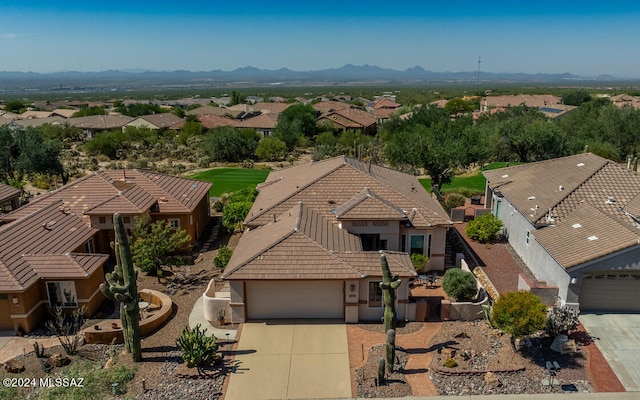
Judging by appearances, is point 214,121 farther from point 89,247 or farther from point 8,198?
point 89,247

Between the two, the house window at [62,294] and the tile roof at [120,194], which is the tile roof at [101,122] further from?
the house window at [62,294]

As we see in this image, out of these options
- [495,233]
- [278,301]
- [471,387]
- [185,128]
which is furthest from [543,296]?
[185,128]

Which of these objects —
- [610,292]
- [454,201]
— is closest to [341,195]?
[610,292]

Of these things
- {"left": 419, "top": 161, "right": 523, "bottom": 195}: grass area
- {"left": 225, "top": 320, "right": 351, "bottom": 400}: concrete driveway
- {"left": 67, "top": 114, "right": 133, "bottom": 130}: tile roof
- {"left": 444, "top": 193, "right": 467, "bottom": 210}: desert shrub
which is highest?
{"left": 67, "top": 114, "right": 133, "bottom": 130}: tile roof

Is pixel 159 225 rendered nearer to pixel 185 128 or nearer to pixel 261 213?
pixel 261 213

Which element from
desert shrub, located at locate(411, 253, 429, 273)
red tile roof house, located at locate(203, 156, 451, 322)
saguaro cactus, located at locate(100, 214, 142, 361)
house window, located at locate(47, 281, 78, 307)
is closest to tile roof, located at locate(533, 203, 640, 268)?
red tile roof house, located at locate(203, 156, 451, 322)

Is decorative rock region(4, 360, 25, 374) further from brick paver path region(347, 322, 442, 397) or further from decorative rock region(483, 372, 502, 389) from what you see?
decorative rock region(483, 372, 502, 389)
